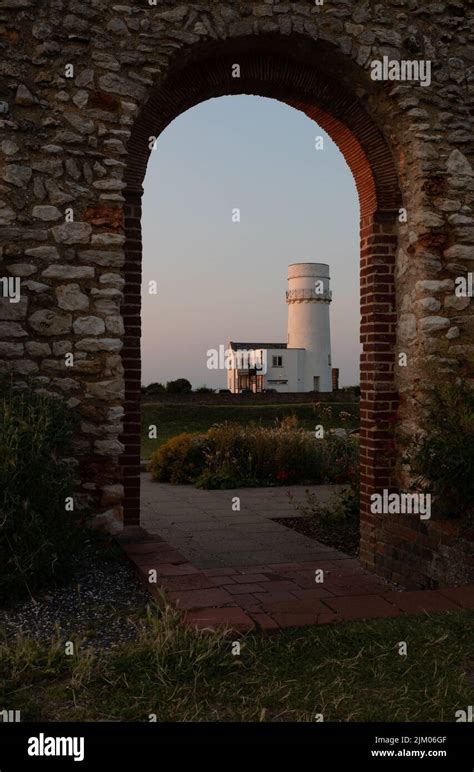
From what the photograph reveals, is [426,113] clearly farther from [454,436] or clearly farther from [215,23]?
[454,436]

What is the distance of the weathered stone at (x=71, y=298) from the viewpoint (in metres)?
5.04

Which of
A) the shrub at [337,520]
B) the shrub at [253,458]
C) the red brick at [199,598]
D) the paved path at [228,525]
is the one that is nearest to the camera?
the red brick at [199,598]

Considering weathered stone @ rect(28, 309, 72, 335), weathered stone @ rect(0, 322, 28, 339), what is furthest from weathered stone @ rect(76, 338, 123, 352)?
weathered stone @ rect(0, 322, 28, 339)

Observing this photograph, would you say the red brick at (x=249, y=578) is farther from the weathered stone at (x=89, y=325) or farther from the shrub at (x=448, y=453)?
the weathered stone at (x=89, y=325)

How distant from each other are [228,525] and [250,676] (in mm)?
4454

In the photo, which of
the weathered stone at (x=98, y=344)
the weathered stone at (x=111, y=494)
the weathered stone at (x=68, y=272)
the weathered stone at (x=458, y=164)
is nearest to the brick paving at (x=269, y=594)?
the weathered stone at (x=111, y=494)

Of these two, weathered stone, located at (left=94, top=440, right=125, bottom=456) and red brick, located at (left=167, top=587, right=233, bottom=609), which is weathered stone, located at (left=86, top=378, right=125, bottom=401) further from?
red brick, located at (left=167, top=587, right=233, bottom=609)

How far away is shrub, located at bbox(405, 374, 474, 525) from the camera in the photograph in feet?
15.3

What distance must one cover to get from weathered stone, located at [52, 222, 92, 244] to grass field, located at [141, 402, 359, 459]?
40.6ft

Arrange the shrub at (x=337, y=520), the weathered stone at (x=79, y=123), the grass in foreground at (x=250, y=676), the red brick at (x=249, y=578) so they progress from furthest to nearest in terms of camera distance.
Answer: the shrub at (x=337, y=520)
the red brick at (x=249, y=578)
the weathered stone at (x=79, y=123)
the grass in foreground at (x=250, y=676)

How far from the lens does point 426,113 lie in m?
5.54

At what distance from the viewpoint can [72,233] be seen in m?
5.04

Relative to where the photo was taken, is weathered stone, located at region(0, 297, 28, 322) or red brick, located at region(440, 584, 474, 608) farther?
weathered stone, located at region(0, 297, 28, 322)

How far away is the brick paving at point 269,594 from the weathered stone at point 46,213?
85.6 inches
